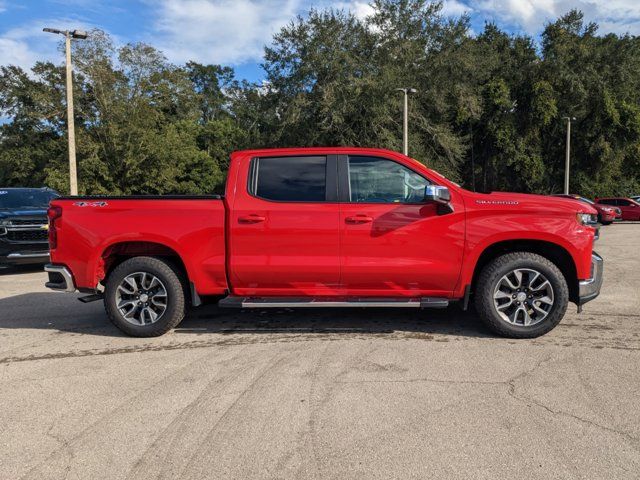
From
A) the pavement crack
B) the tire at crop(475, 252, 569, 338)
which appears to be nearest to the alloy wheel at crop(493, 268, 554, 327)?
the tire at crop(475, 252, 569, 338)

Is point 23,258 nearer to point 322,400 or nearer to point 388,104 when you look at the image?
point 322,400

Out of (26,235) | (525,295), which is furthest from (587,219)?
(26,235)

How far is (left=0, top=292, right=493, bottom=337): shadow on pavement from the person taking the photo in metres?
5.79

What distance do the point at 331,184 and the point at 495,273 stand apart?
6.22ft

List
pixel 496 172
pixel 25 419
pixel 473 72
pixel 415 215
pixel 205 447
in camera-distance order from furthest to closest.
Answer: pixel 496 172 → pixel 473 72 → pixel 415 215 → pixel 25 419 → pixel 205 447

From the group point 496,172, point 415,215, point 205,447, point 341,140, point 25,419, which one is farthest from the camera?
point 496,172

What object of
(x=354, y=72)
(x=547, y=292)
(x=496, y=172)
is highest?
(x=354, y=72)

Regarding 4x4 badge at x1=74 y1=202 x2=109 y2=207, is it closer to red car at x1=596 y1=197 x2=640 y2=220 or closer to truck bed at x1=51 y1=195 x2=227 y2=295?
truck bed at x1=51 y1=195 x2=227 y2=295

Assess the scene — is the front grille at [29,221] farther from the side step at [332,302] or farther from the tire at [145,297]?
the side step at [332,302]

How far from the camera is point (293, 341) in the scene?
5.34 metres

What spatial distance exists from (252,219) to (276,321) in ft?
4.83

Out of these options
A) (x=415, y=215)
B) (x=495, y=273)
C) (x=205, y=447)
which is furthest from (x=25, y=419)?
(x=495, y=273)

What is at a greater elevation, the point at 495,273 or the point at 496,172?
the point at 496,172

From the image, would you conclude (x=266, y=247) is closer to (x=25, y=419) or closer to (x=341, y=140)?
(x=25, y=419)
